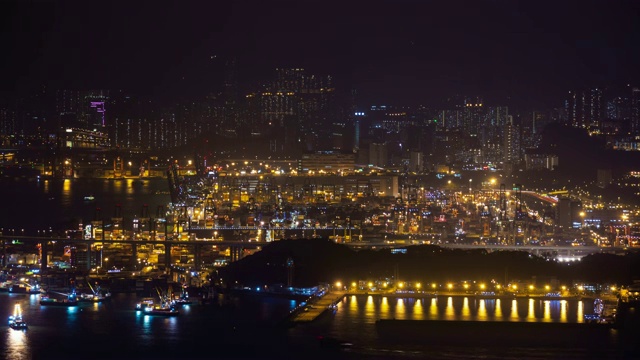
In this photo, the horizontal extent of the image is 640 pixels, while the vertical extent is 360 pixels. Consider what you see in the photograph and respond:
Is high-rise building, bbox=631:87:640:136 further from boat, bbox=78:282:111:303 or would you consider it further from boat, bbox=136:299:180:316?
boat, bbox=136:299:180:316

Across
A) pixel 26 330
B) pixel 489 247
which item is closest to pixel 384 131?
pixel 489 247

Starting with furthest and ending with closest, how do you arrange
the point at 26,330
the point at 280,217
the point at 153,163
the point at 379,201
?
the point at 153,163
the point at 379,201
the point at 280,217
the point at 26,330

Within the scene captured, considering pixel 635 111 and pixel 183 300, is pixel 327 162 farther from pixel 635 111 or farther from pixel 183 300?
pixel 183 300

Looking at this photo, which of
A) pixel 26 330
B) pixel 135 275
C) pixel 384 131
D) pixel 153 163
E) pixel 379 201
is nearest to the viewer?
pixel 26 330

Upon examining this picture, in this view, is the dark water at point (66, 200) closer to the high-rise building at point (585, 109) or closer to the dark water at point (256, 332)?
the dark water at point (256, 332)

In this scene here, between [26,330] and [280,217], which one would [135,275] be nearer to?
[26,330]

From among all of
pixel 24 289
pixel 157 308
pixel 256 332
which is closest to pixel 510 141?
pixel 24 289

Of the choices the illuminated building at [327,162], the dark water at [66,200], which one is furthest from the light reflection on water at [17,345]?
the illuminated building at [327,162]
